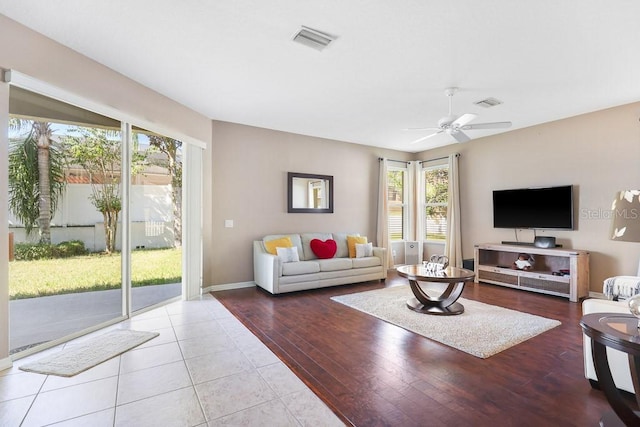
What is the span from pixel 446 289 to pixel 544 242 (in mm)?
2203

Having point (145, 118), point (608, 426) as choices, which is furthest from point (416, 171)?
point (608, 426)

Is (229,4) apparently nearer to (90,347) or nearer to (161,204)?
(161,204)

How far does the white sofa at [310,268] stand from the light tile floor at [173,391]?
1.68m

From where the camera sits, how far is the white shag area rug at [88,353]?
244cm

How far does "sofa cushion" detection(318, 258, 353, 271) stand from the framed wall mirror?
1189 mm

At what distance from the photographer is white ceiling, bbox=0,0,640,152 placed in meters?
2.34

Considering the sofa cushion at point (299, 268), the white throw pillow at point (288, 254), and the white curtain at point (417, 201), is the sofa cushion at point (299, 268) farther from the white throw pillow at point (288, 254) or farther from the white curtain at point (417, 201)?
the white curtain at point (417, 201)

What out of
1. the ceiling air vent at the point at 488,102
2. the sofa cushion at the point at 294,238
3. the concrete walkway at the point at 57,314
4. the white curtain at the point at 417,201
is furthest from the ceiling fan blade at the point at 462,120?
the concrete walkway at the point at 57,314

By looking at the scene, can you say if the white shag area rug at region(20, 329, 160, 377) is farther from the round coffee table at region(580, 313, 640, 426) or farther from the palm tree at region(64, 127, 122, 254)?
the round coffee table at region(580, 313, 640, 426)

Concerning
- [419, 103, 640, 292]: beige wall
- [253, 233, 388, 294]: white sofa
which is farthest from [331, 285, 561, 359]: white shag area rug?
[419, 103, 640, 292]: beige wall

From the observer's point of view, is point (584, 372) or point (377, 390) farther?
point (584, 372)

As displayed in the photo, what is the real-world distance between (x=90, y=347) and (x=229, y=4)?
10.1 ft

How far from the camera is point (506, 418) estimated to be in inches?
73.4

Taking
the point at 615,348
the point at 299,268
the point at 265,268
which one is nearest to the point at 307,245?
the point at 299,268
